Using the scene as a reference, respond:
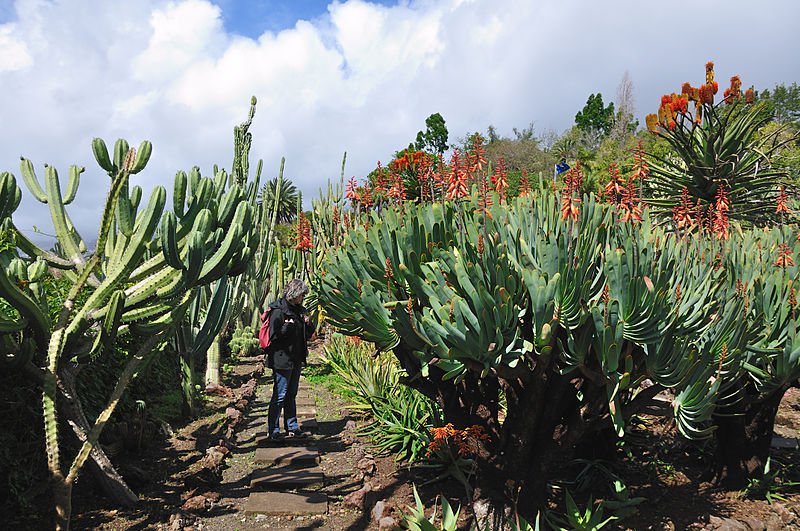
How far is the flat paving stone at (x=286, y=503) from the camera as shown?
4035 mm

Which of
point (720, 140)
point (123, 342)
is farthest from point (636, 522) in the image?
point (720, 140)

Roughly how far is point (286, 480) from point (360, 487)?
58cm

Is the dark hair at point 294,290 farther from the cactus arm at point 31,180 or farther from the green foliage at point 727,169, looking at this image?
the green foliage at point 727,169

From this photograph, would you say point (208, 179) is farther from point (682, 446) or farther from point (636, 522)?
point (682, 446)

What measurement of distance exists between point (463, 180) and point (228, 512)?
2.75m

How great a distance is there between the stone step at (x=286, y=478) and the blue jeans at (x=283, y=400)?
67cm

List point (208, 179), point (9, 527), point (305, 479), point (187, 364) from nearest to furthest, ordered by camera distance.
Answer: point (9, 527), point (208, 179), point (305, 479), point (187, 364)

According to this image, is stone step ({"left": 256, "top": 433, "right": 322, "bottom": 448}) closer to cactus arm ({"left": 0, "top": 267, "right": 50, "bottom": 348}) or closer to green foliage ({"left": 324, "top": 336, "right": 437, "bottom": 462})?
green foliage ({"left": 324, "top": 336, "right": 437, "bottom": 462})

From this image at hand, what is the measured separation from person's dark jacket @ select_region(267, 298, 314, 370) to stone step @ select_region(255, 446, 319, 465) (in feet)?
2.43

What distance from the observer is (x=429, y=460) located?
4.63 meters

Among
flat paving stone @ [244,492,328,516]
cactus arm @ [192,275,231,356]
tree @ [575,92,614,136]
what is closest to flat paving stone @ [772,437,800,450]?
flat paving stone @ [244,492,328,516]

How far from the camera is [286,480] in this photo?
4.50 meters

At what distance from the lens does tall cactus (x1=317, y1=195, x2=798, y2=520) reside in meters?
2.81

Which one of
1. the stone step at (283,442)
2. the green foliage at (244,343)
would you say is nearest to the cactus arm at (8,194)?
the stone step at (283,442)
